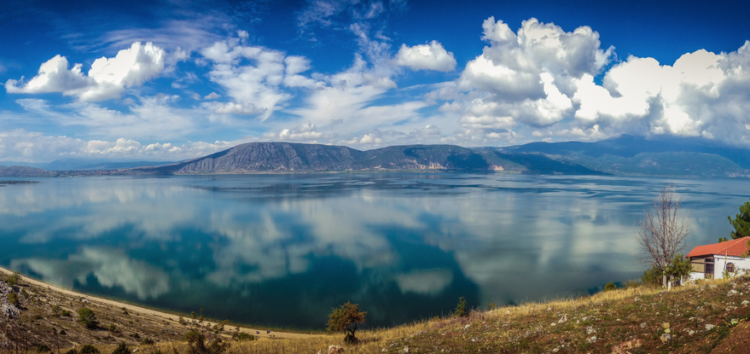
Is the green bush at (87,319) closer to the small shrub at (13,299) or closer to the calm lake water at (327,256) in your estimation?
the small shrub at (13,299)

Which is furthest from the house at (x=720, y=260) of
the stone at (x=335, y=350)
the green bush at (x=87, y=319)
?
the green bush at (x=87, y=319)

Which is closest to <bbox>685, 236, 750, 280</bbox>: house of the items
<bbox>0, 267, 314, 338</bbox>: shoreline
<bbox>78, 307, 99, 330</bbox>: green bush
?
<bbox>0, 267, 314, 338</bbox>: shoreline

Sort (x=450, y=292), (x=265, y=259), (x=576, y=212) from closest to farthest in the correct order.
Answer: (x=450, y=292) → (x=265, y=259) → (x=576, y=212)

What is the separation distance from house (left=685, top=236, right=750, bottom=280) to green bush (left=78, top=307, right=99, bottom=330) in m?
34.5

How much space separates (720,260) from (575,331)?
60.1 feet

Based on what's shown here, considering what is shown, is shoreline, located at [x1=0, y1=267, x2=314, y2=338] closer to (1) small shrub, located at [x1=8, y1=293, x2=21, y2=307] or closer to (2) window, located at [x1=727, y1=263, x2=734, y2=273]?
(1) small shrub, located at [x1=8, y1=293, x2=21, y2=307]

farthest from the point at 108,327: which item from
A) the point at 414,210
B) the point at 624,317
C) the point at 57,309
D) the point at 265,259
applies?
the point at 414,210

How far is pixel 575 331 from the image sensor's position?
10.2 metres

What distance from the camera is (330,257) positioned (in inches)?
1451

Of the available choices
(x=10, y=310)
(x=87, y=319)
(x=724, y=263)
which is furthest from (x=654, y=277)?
(x=10, y=310)

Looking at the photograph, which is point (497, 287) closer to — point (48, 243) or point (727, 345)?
point (727, 345)

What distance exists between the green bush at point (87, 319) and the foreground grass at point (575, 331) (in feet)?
1.22

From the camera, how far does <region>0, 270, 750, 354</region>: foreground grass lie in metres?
7.94

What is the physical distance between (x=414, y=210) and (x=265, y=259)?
40.2 meters
